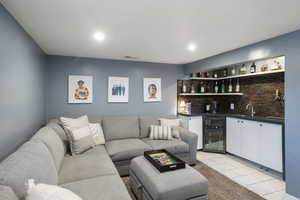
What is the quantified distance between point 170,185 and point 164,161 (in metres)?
0.46

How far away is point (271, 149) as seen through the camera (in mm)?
2959

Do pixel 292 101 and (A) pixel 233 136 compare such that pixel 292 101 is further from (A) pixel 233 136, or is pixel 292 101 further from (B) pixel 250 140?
(A) pixel 233 136

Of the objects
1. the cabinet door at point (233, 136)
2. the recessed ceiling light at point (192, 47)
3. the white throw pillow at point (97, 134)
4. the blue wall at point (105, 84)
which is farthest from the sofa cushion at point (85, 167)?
the cabinet door at point (233, 136)

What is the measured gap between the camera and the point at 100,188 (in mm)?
1611

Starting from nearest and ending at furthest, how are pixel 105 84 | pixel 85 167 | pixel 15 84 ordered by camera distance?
1. pixel 15 84
2. pixel 85 167
3. pixel 105 84

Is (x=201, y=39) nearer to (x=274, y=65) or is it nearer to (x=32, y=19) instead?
(x=274, y=65)

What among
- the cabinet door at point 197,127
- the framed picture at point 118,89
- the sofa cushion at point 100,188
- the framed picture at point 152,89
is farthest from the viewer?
the framed picture at point 152,89

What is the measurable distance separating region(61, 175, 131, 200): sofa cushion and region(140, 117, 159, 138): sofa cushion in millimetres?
1894

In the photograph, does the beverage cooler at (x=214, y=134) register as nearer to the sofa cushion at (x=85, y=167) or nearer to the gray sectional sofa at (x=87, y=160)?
the gray sectional sofa at (x=87, y=160)

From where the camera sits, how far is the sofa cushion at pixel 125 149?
281 centimetres

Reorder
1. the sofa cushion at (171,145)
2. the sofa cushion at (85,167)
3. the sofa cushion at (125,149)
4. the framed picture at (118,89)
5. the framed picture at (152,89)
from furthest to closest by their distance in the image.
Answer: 1. the framed picture at (152,89)
2. the framed picture at (118,89)
3. the sofa cushion at (171,145)
4. the sofa cushion at (125,149)
5. the sofa cushion at (85,167)

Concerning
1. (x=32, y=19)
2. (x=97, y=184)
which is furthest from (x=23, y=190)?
(x=32, y=19)

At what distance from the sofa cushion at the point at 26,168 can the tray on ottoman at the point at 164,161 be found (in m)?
1.16

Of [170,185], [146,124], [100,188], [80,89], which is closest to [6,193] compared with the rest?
[100,188]
